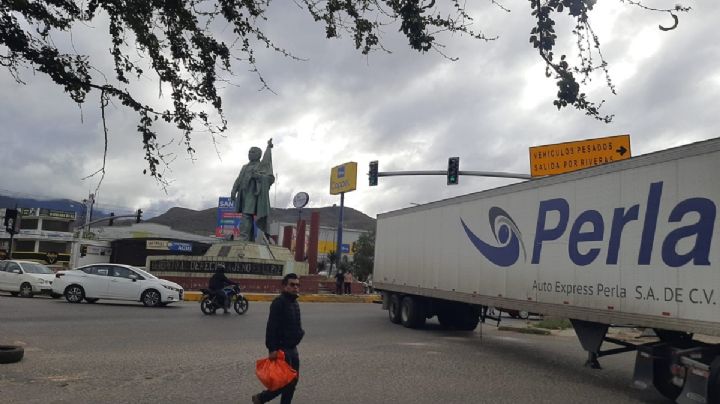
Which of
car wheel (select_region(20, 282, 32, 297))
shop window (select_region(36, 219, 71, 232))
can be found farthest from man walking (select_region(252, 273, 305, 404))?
shop window (select_region(36, 219, 71, 232))

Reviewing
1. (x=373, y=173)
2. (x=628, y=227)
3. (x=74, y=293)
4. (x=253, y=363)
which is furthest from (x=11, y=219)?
(x=628, y=227)

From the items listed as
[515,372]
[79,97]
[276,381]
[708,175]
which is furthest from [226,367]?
[708,175]

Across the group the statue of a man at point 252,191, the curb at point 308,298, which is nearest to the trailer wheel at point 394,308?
the curb at point 308,298

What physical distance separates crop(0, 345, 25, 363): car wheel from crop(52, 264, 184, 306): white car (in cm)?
1119

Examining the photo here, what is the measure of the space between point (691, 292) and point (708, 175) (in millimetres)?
1517

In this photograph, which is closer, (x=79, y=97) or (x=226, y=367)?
(x=79, y=97)

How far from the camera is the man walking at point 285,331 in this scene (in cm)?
585

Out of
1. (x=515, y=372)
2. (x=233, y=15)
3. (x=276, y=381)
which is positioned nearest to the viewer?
(x=233, y=15)

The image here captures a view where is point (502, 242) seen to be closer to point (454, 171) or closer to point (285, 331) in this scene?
point (285, 331)

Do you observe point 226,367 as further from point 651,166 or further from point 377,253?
point 377,253

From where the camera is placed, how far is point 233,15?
511 centimetres

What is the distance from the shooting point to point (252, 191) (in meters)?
33.8

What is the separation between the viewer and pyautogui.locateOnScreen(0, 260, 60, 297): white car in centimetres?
2233

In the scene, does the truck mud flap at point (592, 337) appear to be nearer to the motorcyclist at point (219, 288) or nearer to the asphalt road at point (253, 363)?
the asphalt road at point (253, 363)
